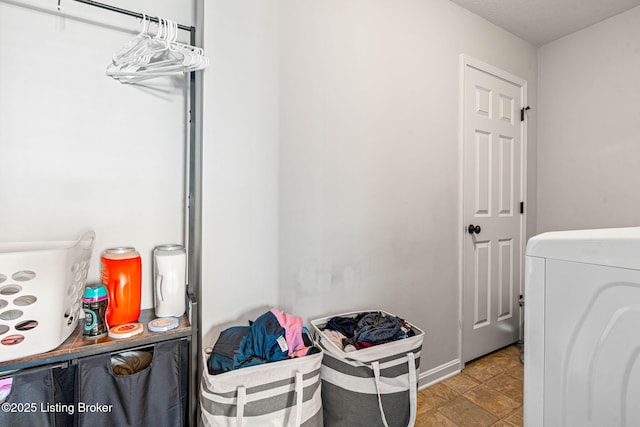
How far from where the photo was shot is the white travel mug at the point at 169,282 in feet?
4.38

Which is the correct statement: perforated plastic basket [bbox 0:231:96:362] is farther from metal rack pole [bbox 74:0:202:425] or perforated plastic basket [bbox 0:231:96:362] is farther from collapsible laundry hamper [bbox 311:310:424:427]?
collapsible laundry hamper [bbox 311:310:424:427]

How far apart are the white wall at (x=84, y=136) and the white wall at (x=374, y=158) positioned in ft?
1.83

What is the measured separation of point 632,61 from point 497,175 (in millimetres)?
1243

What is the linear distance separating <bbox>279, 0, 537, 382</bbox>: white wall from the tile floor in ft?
0.57

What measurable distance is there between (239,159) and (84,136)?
63 cm

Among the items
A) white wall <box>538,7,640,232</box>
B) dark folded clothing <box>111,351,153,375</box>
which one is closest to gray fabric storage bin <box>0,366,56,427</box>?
Result: dark folded clothing <box>111,351,153,375</box>

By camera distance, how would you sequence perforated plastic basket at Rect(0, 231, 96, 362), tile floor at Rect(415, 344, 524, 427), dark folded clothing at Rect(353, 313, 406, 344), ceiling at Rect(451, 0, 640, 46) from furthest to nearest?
1. ceiling at Rect(451, 0, 640, 46)
2. tile floor at Rect(415, 344, 524, 427)
3. dark folded clothing at Rect(353, 313, 406, 344)
4. perforated plastic basket at Rect(0, 231, 96, 362)

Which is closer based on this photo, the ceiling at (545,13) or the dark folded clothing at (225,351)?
the dark folded clothing at (225,351)

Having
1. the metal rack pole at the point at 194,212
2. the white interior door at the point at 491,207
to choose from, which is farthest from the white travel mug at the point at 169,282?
the white interior door at the point at 491,207

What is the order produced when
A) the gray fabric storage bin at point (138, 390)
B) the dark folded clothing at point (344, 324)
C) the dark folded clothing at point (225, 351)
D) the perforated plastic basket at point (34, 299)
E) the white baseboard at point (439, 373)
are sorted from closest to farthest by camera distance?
the perforated plastic basket at point (34, 299) < the gray fabric storage bin at point (138, 390) < the dark folded clothing at point (225, 351) < the dark folded clothing at point (344, 324) < the white baseboard at point (439, 373)

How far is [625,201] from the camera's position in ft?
8.09

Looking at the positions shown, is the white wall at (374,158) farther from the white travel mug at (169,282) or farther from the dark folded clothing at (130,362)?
the dark folded clothing at (130,362)

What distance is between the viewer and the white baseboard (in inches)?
83.7

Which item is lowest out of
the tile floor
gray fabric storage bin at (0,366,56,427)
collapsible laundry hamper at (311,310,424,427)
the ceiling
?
the tile floor
